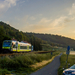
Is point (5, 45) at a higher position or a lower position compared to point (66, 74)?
higher

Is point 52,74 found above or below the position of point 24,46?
below

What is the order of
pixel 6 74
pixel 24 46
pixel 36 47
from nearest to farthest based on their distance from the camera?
pixel 6 74 < pixel 24 46 < pixel 36 47

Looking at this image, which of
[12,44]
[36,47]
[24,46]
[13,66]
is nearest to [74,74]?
[13,66]

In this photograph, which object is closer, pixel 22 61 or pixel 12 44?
pixel 22 61

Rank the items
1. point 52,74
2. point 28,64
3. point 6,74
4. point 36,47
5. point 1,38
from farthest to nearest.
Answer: point 36,47
point 1,38
point 28,64
point 52,74
point 6,74

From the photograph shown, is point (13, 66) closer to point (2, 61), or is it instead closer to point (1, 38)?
point (2, 61)

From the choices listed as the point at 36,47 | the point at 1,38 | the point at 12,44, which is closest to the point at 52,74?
the point at 12,44

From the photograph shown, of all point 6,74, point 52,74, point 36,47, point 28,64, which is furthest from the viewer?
point 36,47

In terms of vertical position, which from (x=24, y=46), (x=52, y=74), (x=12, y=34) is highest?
(x=12, y=34)

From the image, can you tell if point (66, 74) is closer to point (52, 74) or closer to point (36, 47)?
point (52, 74)

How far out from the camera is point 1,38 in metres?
52.1

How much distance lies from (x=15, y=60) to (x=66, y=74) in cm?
905

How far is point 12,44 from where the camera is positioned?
3500 centimetres

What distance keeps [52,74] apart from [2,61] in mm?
6664
